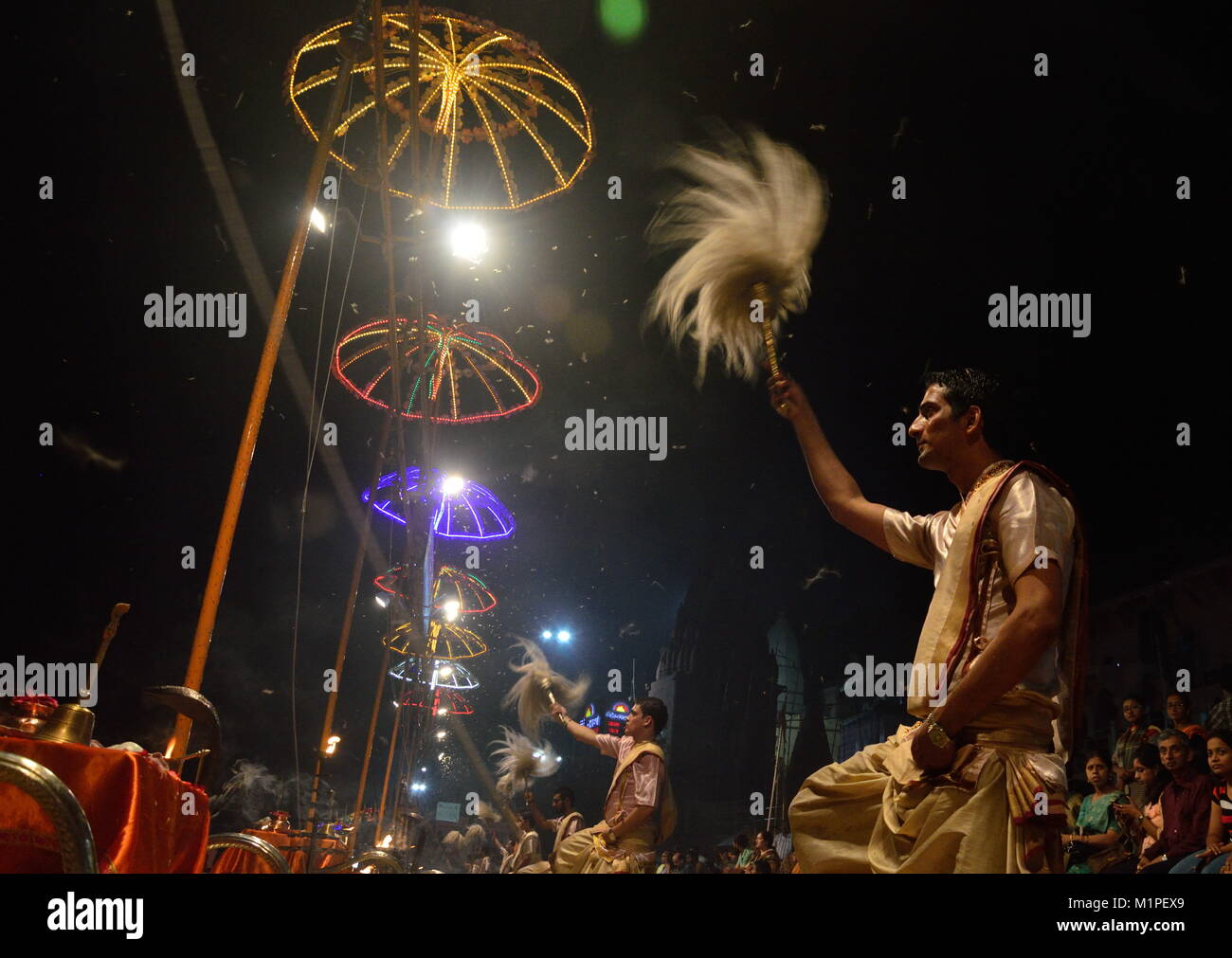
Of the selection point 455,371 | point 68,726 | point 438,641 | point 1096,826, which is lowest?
point 1096,826

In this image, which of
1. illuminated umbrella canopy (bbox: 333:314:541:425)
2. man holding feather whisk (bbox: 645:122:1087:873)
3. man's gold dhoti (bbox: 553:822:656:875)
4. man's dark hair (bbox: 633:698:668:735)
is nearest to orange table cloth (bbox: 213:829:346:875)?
man's gold dhoti (bbox: 553:822:656:875)

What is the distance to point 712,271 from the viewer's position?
3.69m

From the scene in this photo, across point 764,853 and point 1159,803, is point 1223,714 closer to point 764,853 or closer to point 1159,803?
point 1159,803

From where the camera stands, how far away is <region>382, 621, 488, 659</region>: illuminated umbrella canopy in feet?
21.3

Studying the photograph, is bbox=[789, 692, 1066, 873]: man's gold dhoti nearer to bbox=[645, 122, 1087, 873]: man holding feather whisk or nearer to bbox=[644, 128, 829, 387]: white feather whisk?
bbox=[645, 122, 1087, 873]: man holding feather whisk

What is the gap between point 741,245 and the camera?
11.9ft

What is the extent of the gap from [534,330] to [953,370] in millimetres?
8644

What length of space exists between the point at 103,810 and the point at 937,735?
2.43 m

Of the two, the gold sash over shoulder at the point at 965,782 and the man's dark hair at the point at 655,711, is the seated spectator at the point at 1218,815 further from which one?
the gold sash over shoulder at the point at 965,782


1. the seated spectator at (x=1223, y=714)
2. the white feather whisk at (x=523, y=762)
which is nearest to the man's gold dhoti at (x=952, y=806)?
the white feather whisk at (x=523, y=762)

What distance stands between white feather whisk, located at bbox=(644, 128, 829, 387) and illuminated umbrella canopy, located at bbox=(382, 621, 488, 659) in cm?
320

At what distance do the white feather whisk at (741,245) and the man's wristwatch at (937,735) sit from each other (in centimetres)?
141

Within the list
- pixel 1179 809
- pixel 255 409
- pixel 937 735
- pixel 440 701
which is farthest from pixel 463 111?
pixel 440 701
